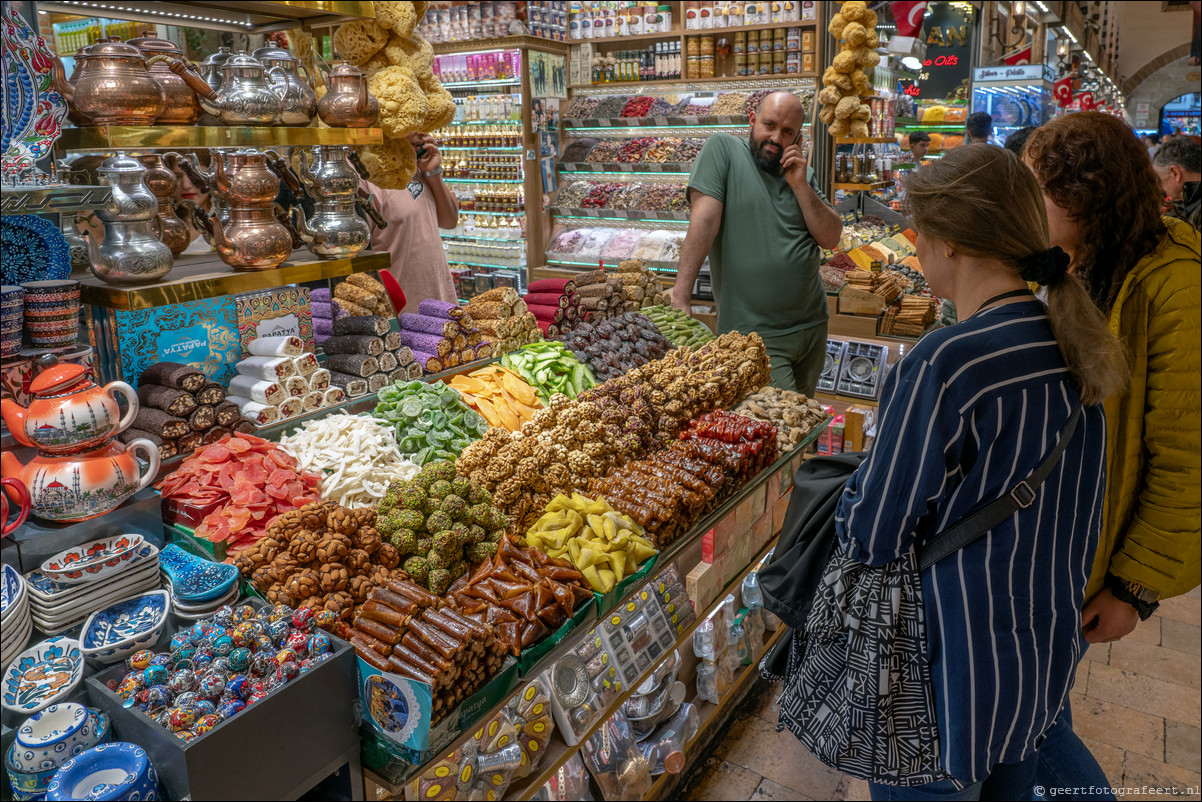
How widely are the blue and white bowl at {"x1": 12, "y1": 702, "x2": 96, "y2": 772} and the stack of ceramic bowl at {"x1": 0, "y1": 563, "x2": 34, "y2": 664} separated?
6.9 inches

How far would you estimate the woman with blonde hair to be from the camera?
141cm

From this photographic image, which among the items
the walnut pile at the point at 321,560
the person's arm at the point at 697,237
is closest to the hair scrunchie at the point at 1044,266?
the walnut pile at the point at 321,560

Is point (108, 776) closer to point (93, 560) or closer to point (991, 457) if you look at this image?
point (93, 560)

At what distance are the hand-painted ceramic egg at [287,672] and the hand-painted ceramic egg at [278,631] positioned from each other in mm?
102

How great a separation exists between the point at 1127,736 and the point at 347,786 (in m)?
3.05

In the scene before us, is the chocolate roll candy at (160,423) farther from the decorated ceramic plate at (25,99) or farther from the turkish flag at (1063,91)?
the turkish flag at (1063,91)

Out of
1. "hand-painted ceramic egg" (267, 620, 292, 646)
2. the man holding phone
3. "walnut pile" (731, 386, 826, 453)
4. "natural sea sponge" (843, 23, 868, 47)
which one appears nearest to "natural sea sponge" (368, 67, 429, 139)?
the man holding phone

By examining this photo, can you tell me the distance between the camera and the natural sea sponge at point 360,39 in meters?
2.70

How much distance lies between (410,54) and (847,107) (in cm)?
330

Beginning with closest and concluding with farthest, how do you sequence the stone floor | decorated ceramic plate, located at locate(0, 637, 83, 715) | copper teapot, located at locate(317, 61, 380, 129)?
decorated ceramic plate, located at locate(0, 637, 83, 715) < copper teapot, located at locate(317, 61, 380, 129) < the stone floor

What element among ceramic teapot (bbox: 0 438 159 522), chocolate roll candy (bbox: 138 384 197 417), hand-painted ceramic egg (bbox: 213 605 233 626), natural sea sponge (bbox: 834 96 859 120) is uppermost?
natural sea sponge (bbox: 834 96 859 120)

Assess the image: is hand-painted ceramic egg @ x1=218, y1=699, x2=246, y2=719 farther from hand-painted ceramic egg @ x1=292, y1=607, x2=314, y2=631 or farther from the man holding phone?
the man holding phone

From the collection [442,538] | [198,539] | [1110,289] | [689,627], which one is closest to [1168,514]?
[1110,289]

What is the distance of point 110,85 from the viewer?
1833 mm
